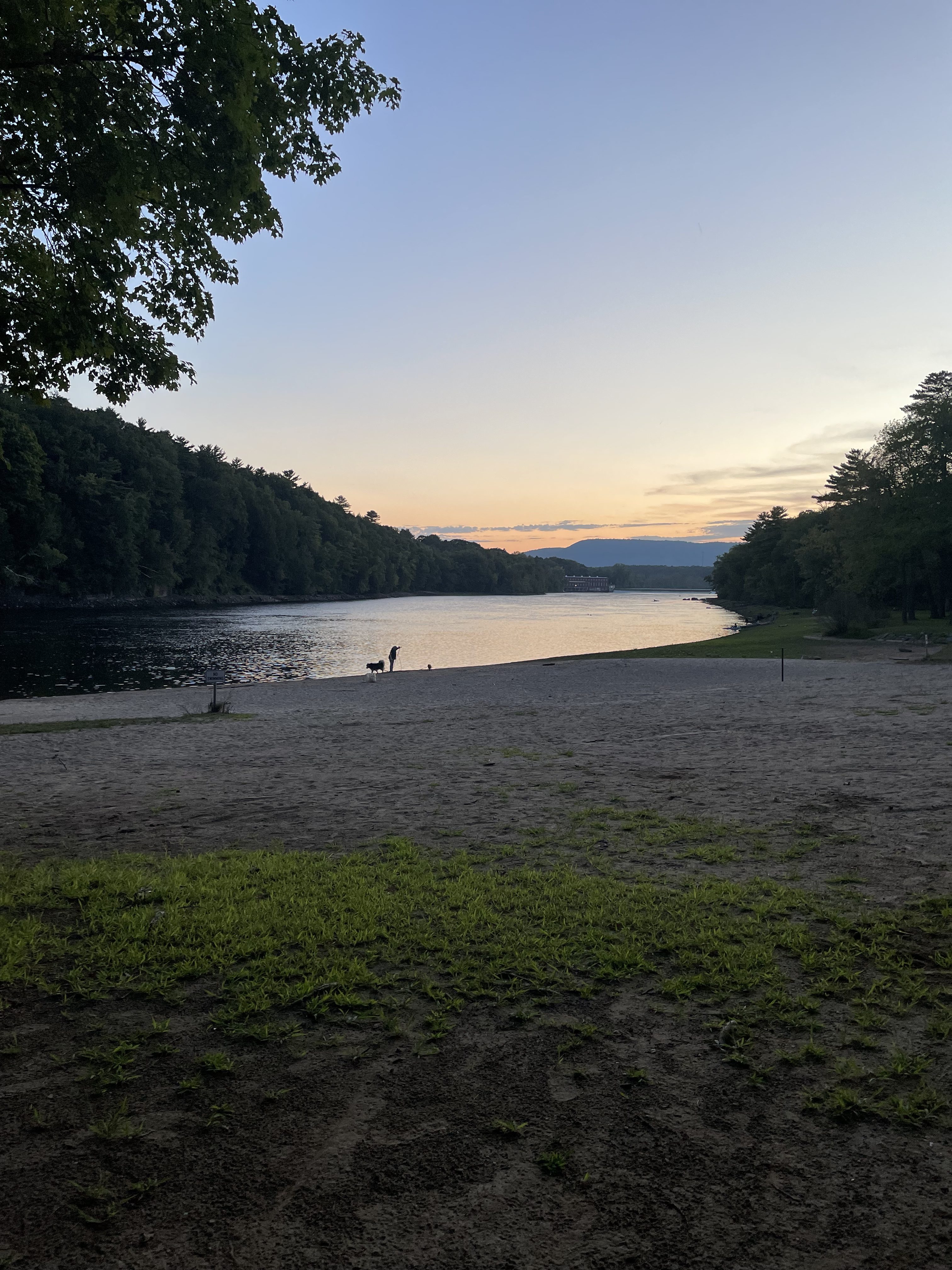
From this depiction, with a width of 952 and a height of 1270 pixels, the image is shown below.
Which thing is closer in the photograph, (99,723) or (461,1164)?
(461,1164)

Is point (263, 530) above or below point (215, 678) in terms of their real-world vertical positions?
above

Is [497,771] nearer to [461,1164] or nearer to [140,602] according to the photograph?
[461,1164]

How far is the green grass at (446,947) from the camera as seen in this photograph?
3.99 meters

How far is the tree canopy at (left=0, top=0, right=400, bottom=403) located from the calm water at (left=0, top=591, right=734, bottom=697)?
23.3 metres

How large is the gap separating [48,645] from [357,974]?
48.4 meters

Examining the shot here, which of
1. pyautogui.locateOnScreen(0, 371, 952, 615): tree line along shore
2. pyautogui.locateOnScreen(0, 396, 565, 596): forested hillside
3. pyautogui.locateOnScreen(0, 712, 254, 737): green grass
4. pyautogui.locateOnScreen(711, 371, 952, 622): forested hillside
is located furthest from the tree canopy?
pyautogui.locateOnScreen(0, 396, 565, 596): forested hillside

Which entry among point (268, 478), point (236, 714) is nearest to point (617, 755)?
point (236, 714)

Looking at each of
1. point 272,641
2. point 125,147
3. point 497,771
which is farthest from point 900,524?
point 125,147

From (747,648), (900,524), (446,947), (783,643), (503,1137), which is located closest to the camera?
(503,1137)

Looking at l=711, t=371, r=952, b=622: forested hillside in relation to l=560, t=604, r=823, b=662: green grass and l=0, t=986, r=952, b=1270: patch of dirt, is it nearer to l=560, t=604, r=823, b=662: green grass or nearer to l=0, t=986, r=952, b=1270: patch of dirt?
l=560, t=604, r=823, b=662: green grass

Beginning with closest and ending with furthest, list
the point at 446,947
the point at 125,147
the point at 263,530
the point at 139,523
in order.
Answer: the point at 446,947 < the point at 125,147 < the point at 139,523 < the point at 263,530

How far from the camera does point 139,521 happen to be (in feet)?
321

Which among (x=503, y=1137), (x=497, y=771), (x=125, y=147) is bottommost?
(x=497, y=771)

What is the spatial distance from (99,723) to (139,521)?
90.3 meters
